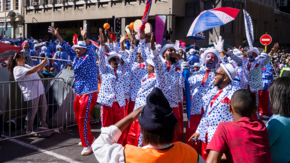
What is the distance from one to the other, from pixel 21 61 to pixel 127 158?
16.0 ft

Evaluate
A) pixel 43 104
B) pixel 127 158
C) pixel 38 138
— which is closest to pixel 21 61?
pixel 43 104

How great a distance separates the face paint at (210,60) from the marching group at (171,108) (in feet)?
0.05

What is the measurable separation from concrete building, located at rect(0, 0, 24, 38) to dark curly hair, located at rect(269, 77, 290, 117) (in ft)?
145

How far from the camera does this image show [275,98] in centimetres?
256

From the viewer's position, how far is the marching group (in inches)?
71.6

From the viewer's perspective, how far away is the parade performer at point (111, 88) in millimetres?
5207

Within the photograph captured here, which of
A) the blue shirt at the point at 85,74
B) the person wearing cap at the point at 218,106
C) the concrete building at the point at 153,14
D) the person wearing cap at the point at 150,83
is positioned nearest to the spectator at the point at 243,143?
the person wearing cap at the point at 218,106

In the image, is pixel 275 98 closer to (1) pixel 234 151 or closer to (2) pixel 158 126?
(1) pixel 234 151

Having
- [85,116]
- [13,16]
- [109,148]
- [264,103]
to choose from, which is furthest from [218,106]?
[13,16]

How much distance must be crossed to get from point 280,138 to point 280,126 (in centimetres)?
11

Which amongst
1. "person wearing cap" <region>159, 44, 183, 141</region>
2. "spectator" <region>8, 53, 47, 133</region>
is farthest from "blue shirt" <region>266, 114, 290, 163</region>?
"spectator" <region>8, 53, 47, 133</region>

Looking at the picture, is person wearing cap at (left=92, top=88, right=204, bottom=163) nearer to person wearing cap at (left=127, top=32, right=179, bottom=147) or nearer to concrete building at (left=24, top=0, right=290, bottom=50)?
person wearing cap at (left=127, top=32, right=179, bottom=147)

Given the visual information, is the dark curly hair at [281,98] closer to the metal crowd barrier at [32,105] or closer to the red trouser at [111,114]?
the red trouser at [111,114]

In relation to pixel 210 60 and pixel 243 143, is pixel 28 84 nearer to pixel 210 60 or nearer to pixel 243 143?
pixel 210 60
